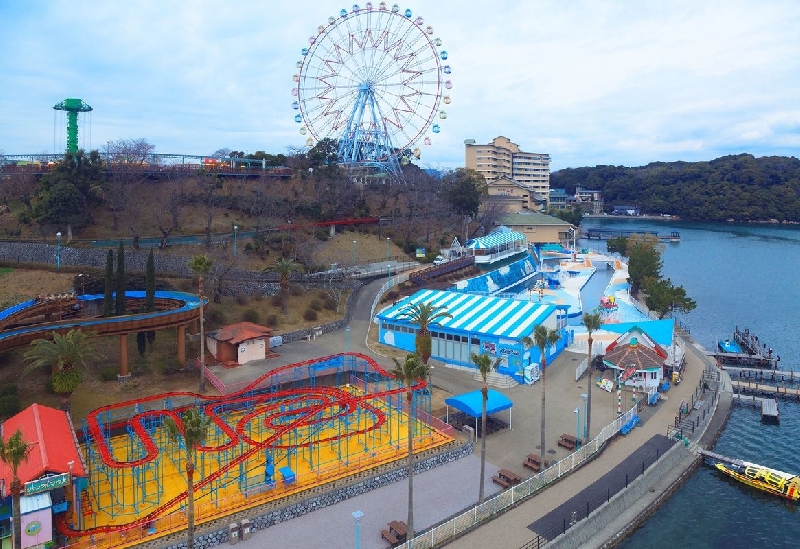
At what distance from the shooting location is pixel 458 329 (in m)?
43.9

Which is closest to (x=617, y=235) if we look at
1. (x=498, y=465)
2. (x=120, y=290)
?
(x=498, y=465)

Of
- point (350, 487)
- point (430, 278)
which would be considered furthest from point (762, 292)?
point (350, 487)

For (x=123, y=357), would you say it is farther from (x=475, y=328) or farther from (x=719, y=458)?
(x=719, y=458)

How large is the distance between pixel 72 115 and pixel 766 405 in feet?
268

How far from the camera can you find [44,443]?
22.6m

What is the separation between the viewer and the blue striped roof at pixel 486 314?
142 ft

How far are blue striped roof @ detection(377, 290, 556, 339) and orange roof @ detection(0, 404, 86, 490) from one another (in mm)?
24860

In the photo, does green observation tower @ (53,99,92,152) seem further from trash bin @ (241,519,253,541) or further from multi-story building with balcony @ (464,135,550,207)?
multi-story building with balcony @ (464,135,550,207)

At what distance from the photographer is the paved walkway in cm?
2302

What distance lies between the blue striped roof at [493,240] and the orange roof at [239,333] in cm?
4143

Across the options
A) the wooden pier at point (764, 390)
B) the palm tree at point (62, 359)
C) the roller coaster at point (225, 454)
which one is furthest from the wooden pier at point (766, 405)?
the palm tree at point (62, 359)

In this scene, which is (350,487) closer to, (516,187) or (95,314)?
(95,314)

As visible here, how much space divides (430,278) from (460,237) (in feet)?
97.5

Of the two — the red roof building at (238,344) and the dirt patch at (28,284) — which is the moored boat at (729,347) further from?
the dirt patch at (28,284)
